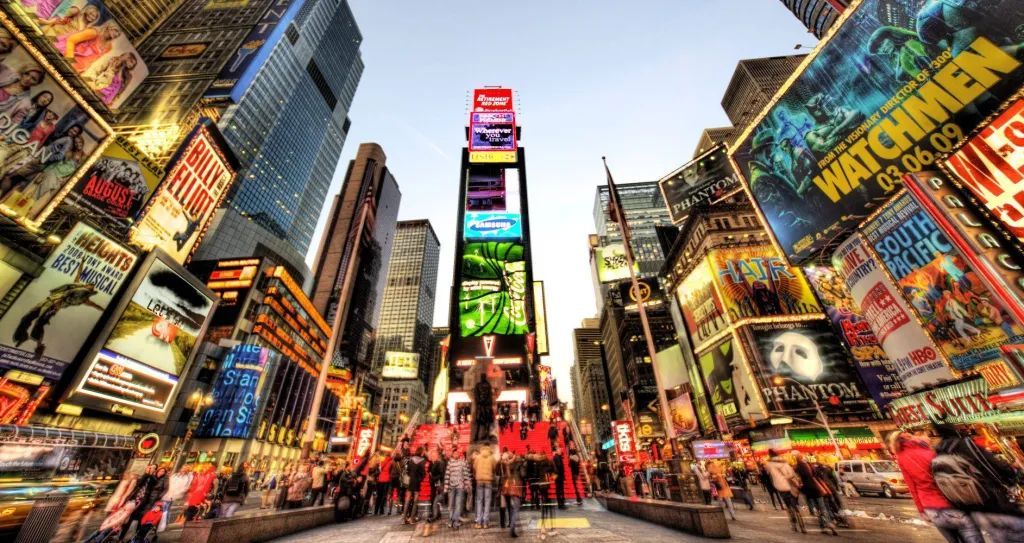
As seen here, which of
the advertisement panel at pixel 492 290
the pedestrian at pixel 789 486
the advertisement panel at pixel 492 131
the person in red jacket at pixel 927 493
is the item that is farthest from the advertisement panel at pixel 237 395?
the person in red jacket at pixel 927 493

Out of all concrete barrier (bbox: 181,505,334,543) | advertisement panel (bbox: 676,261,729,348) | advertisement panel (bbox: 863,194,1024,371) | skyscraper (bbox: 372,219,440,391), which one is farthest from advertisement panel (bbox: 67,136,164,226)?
skyscraper (bbox: 372,219,440,391)

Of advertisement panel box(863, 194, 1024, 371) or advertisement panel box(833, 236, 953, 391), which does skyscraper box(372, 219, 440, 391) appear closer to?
advertisement panel box(833, 236, 953, 391)

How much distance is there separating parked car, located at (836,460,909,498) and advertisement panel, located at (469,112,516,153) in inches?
1387

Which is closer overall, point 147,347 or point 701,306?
point 147,347

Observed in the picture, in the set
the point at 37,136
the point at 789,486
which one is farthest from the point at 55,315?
the point at 789,486

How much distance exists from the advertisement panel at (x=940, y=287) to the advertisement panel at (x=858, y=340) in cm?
1480

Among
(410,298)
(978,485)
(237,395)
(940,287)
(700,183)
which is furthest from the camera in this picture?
(410,298)

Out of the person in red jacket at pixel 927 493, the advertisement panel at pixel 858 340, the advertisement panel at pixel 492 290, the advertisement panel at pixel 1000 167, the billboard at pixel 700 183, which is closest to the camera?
the person in red jacket at pixel 927 493

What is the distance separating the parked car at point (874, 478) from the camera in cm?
1575

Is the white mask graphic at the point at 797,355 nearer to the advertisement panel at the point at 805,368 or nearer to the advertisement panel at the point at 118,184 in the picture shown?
the advertisement panel at the point at 805,368

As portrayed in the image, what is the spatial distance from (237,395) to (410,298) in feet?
365

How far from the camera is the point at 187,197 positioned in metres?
26.1

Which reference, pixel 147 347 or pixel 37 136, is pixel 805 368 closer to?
pixel 37 136

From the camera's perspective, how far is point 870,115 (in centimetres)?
1401
